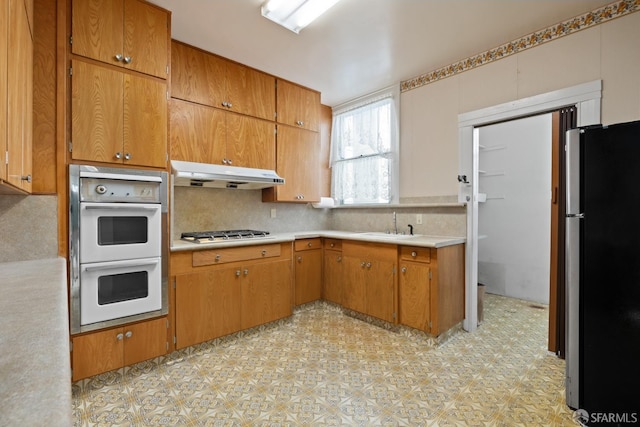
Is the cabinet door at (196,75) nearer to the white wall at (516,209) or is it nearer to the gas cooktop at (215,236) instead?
the gas cooktop at (215,236)

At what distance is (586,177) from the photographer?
1708 millimetres

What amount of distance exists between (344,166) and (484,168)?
2048mm

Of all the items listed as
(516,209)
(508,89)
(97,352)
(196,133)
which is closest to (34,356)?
(97,352)

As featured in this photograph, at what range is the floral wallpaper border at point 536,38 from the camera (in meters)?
2.17

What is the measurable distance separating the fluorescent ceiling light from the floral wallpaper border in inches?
60.0

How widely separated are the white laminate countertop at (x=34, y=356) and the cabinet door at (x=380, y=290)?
2.45 m

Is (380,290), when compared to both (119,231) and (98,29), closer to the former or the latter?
(119,231)

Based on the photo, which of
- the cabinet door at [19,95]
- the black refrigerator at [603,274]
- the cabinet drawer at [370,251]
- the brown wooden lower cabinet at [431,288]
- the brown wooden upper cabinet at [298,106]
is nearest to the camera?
the cabinet door at [19,95]

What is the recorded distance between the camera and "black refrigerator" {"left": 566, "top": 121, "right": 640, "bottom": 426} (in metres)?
1.57

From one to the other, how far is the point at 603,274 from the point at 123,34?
11.0 ft

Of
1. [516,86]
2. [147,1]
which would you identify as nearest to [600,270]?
Result: [516,86]

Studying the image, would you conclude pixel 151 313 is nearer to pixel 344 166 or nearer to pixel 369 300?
pixel 369 300

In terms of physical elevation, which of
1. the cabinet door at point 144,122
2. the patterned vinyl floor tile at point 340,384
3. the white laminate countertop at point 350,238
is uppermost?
the cabinet door at point 144,122

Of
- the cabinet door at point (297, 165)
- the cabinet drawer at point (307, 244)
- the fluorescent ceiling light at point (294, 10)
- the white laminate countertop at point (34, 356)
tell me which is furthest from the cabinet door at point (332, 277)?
the white laminate countertop at point (34, 356)
